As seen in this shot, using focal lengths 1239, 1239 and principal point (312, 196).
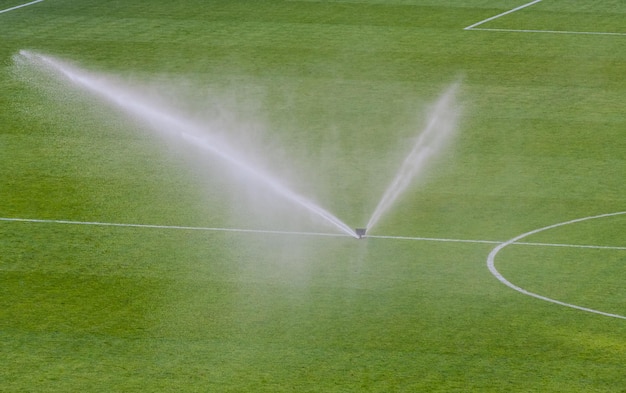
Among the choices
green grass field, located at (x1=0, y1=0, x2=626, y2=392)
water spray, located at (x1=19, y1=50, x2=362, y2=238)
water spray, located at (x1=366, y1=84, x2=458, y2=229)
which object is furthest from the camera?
water spray, located at (x1=366, y1=84, x2=458, y2=229)

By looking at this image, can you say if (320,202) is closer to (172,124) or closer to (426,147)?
(426,147)

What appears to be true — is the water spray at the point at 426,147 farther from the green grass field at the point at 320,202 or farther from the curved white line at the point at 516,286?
the curved white line at the point at 516,286

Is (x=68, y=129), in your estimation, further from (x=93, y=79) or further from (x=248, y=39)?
(x=248, y=39)

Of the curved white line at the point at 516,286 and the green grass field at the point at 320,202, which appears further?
the curved white line at the point at 516,286

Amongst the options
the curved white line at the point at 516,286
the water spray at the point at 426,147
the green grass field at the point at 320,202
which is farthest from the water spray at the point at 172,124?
the curved white line at the point at 516,286

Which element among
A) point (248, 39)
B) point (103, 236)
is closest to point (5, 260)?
point (103, 236)

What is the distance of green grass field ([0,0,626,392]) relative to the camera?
8719 mm

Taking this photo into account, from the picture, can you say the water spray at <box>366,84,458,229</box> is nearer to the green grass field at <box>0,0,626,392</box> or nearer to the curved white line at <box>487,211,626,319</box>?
the green grass field at <box>0,0,626,392</box>

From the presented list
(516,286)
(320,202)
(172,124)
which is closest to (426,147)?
(320,202)

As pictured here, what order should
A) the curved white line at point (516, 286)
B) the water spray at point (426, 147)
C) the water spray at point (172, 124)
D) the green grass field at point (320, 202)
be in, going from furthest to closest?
the water spray at point (426, 147)
the water spray at point (172, 124)
the curved white line at point (516, 286)
the green grass field at point (320, 202)

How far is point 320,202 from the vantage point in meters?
12.6

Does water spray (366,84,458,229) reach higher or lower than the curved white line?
higher

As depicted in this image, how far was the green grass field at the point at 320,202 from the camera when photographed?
8719 mm

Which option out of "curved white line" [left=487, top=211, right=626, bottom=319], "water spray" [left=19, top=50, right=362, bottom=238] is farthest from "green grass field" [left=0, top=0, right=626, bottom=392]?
"water spray" [left=19, top=50, right=362, bottom=238]
